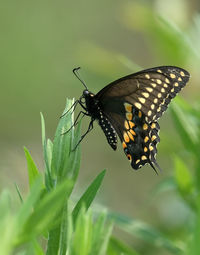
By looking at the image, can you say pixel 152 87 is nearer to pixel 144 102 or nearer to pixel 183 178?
pixel 144 102

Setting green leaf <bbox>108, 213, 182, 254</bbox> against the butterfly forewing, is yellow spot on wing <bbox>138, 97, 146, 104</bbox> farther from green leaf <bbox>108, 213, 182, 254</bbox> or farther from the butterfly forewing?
green leaf <bbox>108, 213, 182, 254</bbox>

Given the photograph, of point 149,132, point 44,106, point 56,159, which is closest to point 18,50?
point 44,106

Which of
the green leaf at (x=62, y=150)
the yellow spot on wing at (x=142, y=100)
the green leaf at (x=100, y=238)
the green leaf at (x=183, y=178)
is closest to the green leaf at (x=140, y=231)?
the green leaf at (x=183, y=178)

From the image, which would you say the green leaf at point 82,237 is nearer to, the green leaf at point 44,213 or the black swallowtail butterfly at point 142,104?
the green leaf at point 44,213

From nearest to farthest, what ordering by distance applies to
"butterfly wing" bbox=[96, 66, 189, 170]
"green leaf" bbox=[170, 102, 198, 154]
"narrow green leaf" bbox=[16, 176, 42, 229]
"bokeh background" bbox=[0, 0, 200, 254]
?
"narrow green leaf" bbox=[16, 176, 42, 229] → "green leaf" bbox=[170, 102, 198, 154] → "butterfly wing" bbox=[96, 66, 189, 170] → "bokeh background" bbox=[0, 0, 200, 254]

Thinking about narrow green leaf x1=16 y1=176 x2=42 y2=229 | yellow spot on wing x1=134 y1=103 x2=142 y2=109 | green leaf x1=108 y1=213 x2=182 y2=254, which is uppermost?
yellow spot on wing x1=134 y1=103 x2=142 y2=109

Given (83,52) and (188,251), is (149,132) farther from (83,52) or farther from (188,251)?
(83,52)

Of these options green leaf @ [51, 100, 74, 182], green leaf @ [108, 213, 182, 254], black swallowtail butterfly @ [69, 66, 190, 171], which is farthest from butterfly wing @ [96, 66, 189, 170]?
green leaf @ [51, 100, 74, 182]

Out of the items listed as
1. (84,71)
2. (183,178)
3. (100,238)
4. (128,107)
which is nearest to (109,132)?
(128,107)
